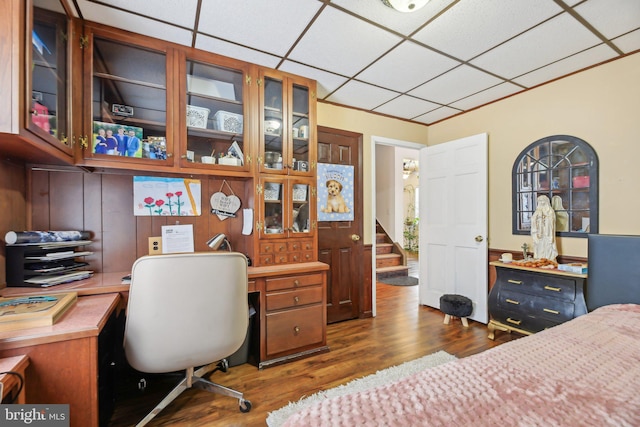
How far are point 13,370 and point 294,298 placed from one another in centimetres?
156

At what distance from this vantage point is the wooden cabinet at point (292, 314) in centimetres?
214

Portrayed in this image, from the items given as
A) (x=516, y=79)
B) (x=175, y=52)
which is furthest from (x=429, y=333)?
(x=175, y=52)

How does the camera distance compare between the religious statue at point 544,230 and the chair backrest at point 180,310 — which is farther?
the religious statue at point 544,230

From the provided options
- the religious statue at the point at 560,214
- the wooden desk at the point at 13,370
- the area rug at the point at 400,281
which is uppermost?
the religious statue at the point at 560,214

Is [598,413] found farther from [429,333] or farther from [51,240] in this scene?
[51,240]

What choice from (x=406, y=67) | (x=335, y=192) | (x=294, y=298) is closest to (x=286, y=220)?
(x=294, y=298)

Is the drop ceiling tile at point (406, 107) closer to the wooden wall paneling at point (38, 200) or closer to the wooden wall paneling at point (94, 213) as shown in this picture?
the wooden wall paneling at point (94, 213)

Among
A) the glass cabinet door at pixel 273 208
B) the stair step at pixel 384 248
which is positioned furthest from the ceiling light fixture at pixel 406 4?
the stair step at pixel 384 248

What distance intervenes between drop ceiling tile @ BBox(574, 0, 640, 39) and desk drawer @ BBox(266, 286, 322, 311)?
266cm

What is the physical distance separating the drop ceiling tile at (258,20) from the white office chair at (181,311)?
4.98ft

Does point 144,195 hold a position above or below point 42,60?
below

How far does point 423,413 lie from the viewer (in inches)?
28.0

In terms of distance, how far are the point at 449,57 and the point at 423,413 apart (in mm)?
2479

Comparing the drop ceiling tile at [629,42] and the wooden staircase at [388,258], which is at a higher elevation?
the drop ceiling tile at [629,42]
